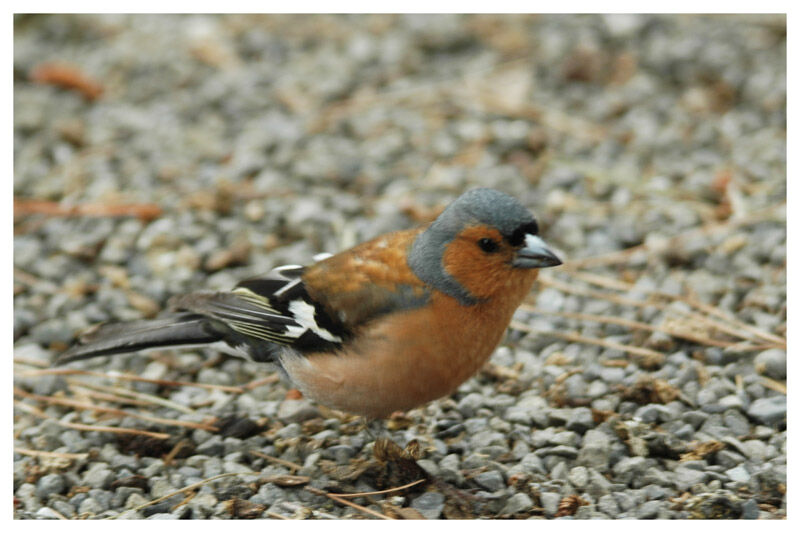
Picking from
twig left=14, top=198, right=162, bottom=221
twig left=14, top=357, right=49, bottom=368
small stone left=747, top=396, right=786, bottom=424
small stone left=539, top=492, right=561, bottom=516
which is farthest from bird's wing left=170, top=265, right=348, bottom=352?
small stone left=747, top=396, right=786, bottom=424

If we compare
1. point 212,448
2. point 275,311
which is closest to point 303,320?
point 275,311

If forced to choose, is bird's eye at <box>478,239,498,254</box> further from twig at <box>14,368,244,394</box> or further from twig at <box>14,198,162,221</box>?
twig at <box>14,198,162,221</box>

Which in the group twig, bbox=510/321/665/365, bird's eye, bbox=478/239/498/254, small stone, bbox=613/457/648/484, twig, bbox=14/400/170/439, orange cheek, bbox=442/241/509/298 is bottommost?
small stone, bbox=613/457/648/484

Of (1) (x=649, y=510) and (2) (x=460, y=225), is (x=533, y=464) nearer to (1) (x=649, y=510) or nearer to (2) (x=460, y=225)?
(1) (x=649, y=510)

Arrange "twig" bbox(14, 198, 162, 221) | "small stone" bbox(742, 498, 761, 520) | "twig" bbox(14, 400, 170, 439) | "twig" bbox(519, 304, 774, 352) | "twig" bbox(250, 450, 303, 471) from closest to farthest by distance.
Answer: "small stone" bbox(742, 498, 761, 520), "twig" bbox(250, 450, 303, 471), "twig" bbox(14, 400, 170, 439), "twig" bbox(519, 304, 774, 352), "twig" bbox(14, 198, 162, 221)

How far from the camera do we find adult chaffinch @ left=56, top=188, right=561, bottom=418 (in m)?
3.79

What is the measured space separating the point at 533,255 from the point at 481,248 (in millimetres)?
208

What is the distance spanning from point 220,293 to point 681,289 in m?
2.32

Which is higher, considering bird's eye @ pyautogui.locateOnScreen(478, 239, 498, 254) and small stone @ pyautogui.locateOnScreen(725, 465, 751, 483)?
bird's eye @ pyautogui.locateOnScreen(478, 239, 498, 254)

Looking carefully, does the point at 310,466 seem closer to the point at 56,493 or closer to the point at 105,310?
the point at 56,493

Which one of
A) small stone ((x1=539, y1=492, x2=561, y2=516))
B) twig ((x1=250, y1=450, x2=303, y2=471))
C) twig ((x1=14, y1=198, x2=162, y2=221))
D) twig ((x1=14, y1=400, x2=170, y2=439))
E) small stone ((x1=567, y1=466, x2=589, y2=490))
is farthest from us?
twig ((x1=14, y1=198, x2=162, y2=221))

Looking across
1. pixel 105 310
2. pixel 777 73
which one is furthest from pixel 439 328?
pixel 777 73

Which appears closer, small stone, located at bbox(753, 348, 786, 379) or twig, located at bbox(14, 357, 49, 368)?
small stone, located at bbox(753, 348, 786, 379)

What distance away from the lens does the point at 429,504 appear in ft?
12.4
